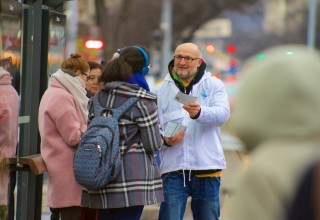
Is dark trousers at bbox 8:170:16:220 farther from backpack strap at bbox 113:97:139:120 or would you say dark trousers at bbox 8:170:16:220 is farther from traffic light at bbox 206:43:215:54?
traffic light at bbox 206:43:215:54

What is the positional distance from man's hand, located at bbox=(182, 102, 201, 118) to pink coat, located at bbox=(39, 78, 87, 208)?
32.5 inches

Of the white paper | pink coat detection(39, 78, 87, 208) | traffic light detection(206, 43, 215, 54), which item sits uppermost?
traffic light detection(206, 43, 215, 54)

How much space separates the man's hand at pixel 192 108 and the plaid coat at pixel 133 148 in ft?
2.40

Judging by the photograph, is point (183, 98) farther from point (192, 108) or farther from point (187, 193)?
point (187, 193)

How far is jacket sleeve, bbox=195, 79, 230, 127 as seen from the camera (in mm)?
7207

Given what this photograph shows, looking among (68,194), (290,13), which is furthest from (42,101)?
(290,13)

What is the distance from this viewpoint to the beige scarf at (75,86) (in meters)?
7.31

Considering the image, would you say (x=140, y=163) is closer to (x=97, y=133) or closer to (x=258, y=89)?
(x=97, y=133)

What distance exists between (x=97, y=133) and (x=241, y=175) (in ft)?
11.3

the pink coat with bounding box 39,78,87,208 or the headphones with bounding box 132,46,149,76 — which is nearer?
the headphones with bounding box 132,46,149,76

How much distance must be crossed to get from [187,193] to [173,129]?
53cm

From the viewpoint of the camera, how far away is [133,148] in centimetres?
641

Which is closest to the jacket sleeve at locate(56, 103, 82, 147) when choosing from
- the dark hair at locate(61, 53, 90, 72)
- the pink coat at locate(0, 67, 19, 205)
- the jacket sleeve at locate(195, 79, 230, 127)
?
the pink coat at locate(0, 67, 19, 205)

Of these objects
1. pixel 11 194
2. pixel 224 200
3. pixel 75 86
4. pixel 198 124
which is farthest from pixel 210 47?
pixel 11 194
